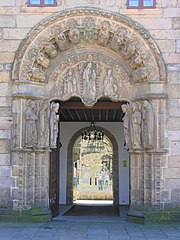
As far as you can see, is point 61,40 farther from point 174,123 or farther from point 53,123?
point 174,123

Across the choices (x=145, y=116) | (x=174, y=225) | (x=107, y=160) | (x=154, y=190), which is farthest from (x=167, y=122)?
(x=107, y=160)

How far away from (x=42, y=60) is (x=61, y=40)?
0.52 metres

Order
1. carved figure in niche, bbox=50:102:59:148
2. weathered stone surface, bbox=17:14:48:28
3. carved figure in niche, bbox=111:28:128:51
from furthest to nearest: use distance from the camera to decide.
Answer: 1. carved figure in niche, bbox=50:102:59:148
2. weathered stone surface, bbox=17:14:48:28
3. carved figure in niche, bbox=111:28:128:51

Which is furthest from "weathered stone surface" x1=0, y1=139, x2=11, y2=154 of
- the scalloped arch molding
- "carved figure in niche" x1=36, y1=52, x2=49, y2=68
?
"carved figure in niche" x1=36, y1=52, x2=49, y2=68

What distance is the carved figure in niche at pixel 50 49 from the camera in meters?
7.96

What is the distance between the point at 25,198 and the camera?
7.72 metres

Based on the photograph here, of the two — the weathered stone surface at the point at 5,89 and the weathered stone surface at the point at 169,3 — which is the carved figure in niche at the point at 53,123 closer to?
the weathered stone surface at the point at 5,89

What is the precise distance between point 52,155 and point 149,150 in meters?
2.03

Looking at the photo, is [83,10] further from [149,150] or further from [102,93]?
[149,150]

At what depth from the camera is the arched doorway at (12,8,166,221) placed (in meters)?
7.77

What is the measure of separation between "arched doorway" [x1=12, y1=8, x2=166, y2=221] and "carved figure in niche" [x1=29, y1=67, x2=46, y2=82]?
19 millimetres

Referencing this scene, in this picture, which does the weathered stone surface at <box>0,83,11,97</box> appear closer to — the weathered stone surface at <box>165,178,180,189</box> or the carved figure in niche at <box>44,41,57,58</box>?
the carved figure in niche at <box>44,41,57,58</box>

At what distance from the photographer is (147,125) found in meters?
7.75

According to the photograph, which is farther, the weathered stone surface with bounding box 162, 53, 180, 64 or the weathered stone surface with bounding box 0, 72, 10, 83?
the weathered stone surface with bounding box 0, 72, 10, 83
